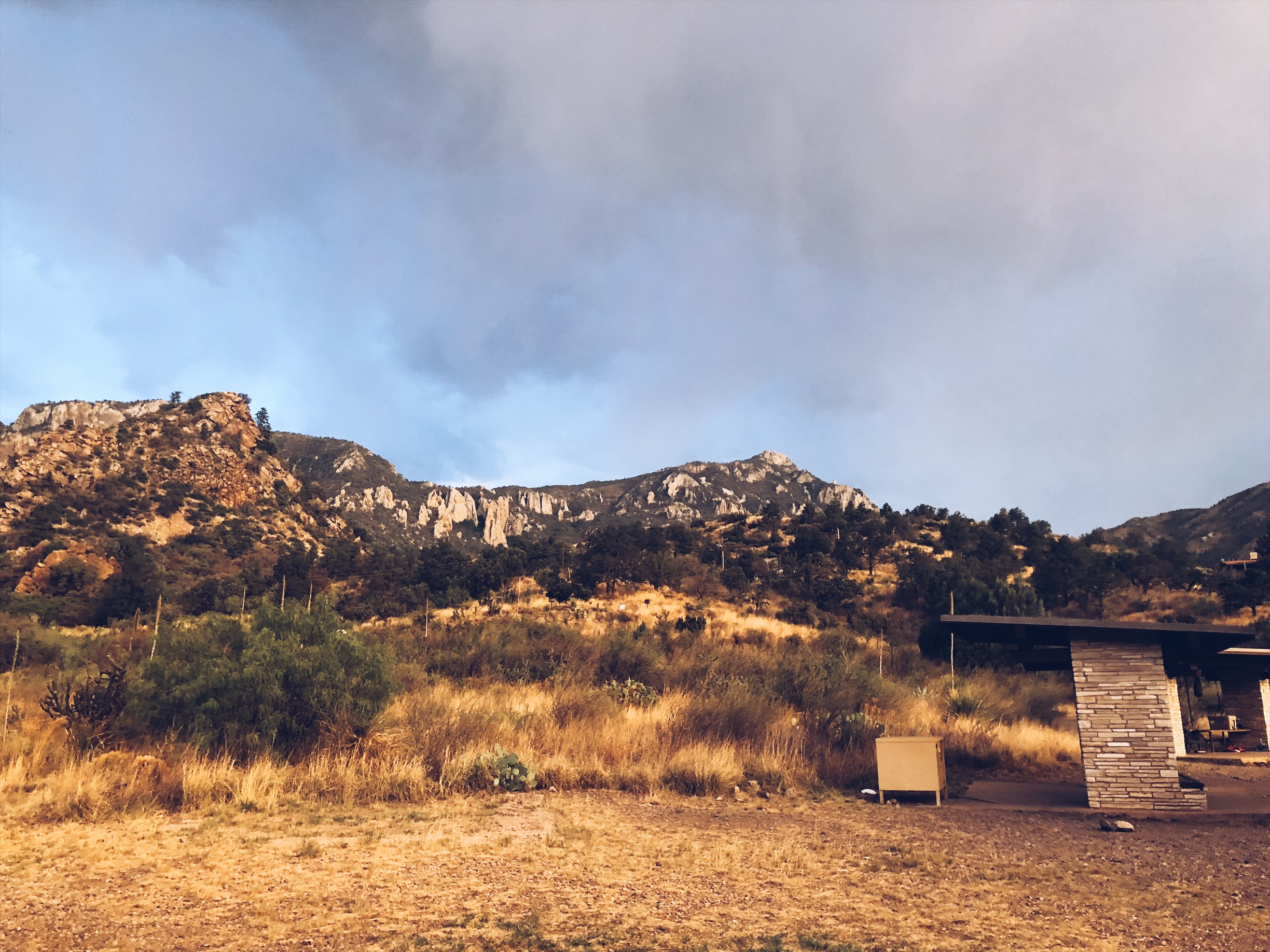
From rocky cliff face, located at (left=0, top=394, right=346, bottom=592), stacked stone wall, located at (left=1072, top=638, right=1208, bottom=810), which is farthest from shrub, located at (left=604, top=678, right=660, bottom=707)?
rocky cliff face, located at (left=0, top=394, right=346, bottom=592)

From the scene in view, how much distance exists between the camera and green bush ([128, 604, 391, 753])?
10.6 metres

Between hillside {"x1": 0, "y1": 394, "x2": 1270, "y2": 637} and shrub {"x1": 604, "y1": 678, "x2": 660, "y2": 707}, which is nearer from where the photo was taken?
shrub {"x1": 604, "y1": 678, "x2": 660, "y2": 707}

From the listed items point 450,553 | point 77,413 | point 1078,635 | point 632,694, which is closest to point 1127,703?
point 1078,635

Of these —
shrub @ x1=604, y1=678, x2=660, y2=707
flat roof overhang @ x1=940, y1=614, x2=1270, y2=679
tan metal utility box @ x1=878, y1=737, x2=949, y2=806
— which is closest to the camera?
flat roof overhang @ x1=940, y1=614, x2=1270, y2=679

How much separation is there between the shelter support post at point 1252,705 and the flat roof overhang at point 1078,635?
4066 millimetres

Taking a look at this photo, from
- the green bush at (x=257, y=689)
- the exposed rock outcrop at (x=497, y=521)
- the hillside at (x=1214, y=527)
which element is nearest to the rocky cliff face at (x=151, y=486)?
the exposed rock outcrop at (x=497, y=521)

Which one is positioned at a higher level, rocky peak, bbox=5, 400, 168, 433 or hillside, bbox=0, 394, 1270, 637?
rocky peak, bbox=5, 400, 168, 433

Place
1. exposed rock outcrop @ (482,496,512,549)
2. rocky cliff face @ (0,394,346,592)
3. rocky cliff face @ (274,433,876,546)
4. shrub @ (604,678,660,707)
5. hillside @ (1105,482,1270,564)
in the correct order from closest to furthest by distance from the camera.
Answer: shrub @ (604,678,660,707)
rocky cliff face @ (0,394,346,592)
hillside @ (1105,482,1270,564)
rocky cliff face @ (274,433,876,546)
exposed rock outcrop @ (482,496,512,549)

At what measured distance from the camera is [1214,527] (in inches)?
3036

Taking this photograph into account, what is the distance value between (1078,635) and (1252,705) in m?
11.7

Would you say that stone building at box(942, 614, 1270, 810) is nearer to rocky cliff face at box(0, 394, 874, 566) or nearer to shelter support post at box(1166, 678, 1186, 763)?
shelter support post at box(1166, 678, 1186, 763)

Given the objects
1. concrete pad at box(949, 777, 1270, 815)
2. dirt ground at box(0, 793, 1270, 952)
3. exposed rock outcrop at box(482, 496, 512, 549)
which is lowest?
concrete pad at box(949, 777, 1270, 815)

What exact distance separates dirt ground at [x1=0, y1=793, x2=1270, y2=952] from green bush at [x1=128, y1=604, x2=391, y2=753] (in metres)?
1.87

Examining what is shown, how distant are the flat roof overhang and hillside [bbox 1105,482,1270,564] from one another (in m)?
51.9
